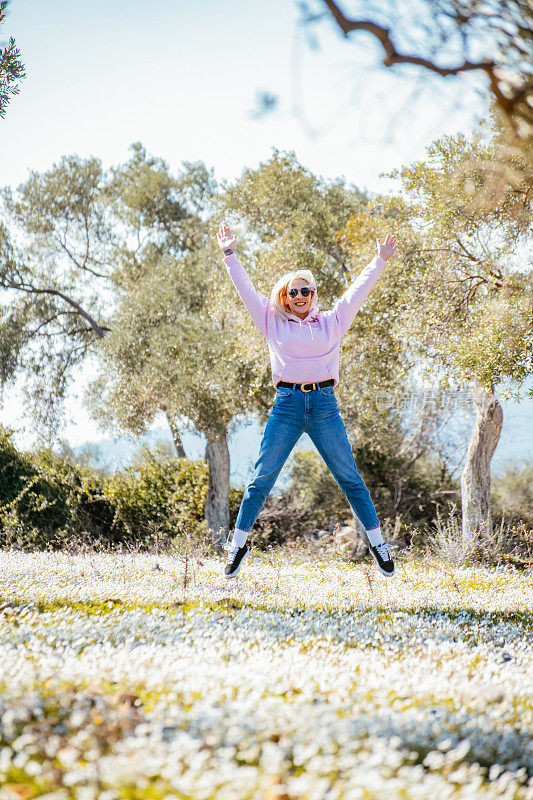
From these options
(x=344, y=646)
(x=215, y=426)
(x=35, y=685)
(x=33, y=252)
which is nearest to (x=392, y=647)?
(x=344, y=646)

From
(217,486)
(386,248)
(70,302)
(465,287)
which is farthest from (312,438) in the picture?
(70,302)

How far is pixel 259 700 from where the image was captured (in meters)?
2.60

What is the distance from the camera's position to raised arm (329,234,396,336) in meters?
5.61

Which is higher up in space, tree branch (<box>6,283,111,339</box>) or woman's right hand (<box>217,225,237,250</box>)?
tree branch (<box>6,283,111,339</box>)

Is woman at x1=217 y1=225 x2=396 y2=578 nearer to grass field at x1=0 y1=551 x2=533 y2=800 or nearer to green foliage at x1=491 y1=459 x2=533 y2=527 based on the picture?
grass field at x1=0 y1=551 x2=533 y2=800

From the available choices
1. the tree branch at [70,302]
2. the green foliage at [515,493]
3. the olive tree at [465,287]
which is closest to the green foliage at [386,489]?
the green foliage at [515,493]

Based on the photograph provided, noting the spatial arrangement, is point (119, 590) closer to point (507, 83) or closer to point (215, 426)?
point (507, 83)

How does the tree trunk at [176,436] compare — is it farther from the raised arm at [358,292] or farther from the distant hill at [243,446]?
the raised arm at [358,292]

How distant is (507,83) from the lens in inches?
131

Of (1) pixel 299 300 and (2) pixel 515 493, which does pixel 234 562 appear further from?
(2) pixel 515 493

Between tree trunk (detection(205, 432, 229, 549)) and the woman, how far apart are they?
961 cm

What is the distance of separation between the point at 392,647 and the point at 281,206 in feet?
43.0

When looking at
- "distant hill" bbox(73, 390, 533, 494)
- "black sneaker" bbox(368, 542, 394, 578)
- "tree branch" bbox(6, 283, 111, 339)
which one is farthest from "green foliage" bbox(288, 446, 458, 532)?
"black sneaker" bbox(368, 542, 394, 578)

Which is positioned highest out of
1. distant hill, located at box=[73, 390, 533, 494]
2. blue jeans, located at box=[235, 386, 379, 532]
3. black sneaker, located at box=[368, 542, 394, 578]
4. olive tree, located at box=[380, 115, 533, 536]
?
olive tree, located at box=[380, 115, 533, 536]
